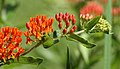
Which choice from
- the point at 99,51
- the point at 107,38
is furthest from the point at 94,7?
the point at 107,38

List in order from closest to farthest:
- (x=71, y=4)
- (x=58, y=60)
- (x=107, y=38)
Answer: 1. (x=107, y=38)
2. (x=58, y=60)
3. (x=71, y=4)

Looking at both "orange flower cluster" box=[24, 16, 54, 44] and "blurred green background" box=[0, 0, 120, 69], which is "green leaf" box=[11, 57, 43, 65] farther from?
"blurred green background" box=[0, 0, 120, 69]

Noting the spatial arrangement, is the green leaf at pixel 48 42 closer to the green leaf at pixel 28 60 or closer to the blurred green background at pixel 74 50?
the green leaf at pixel 28 60

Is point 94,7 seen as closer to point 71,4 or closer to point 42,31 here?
point 71,4

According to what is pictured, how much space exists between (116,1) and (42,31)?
2.32m

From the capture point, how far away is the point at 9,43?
4.68ft

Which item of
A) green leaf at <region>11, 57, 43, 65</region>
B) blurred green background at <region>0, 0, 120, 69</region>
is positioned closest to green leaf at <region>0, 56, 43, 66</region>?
green leaf at <region>11, 57, 43, 65</region>

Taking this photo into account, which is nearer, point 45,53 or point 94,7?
point 94,7

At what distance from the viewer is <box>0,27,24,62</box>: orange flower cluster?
1.40 m

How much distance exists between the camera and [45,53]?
3145mm

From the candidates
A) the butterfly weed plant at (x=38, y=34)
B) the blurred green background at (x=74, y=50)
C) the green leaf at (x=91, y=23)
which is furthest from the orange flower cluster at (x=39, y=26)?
the blurred green background at (x=74, y=50)

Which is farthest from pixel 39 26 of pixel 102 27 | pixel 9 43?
pixel 102 27

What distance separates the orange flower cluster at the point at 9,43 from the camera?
1400mm

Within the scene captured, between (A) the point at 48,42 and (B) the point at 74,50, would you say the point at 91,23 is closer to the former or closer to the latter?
(A) the point at 48,42
